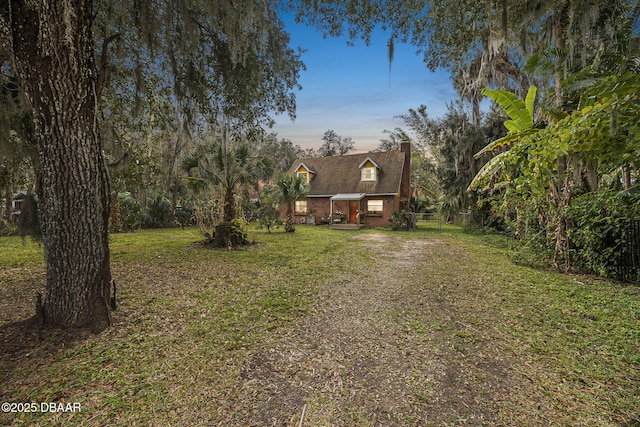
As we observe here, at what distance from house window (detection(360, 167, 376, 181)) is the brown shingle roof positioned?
0.34 meters

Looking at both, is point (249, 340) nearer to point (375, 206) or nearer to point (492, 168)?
point (492, 168)

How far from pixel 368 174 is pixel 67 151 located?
763 inches

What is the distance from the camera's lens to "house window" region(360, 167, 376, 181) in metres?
20.8

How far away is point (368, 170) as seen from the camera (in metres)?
21.1

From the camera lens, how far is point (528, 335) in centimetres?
342

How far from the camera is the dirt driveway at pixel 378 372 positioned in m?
2.16

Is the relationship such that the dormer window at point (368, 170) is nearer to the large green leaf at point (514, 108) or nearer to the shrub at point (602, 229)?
the large green leaf at point (514, 108)

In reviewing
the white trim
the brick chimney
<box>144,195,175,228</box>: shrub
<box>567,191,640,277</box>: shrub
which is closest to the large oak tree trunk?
<box>567,191,640,277</box>: shrub

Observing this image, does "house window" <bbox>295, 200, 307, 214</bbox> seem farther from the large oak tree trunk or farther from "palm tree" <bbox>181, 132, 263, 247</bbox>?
the large oak tree trunk

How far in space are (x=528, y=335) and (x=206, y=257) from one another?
7.42 m

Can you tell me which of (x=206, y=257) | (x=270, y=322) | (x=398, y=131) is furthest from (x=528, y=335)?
(x=398, y=131)

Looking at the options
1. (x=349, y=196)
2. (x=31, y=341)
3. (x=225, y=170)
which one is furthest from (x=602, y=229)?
(x=349, y=196)

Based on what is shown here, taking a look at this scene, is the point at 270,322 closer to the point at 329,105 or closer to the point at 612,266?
the point at 612,266

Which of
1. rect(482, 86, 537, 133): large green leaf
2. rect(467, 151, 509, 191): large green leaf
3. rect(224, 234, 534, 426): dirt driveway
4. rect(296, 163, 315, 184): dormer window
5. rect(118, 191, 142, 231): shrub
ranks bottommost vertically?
rect(224, 234, 534, 426): dirt driveway
